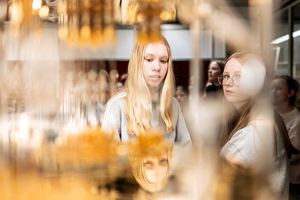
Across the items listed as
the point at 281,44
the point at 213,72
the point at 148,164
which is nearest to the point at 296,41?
the point at 281,44

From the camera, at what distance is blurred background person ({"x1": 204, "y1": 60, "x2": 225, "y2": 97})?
225 cm

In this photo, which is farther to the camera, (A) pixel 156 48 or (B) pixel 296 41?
(B) pixel 296 41

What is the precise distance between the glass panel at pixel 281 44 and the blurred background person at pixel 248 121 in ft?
0.24

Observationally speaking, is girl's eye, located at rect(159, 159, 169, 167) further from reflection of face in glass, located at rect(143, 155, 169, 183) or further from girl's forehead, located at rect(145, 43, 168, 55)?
girl's forehead, located at rect(145, 43, 168, 55)

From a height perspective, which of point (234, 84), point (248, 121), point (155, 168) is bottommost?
point (155, 168)

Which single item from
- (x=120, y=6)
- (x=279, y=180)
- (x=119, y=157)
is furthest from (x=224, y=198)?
(x=120, y=6)

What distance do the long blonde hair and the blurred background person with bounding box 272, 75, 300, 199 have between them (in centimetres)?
37

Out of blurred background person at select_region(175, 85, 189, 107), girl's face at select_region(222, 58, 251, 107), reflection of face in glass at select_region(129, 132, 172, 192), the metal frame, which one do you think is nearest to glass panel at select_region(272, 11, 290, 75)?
the metal frame

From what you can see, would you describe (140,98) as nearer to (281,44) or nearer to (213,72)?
(213,72)

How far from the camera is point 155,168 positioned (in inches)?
89.4

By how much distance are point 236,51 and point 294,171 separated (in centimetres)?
47

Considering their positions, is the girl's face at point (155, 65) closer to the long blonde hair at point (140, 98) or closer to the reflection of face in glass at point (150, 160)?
the long blonde hair at point (140, 98)

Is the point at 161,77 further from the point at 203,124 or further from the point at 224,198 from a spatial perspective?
the point at 224,198

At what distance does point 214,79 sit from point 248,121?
0.18 meters
